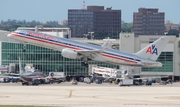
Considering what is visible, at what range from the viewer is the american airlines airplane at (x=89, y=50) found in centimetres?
13088

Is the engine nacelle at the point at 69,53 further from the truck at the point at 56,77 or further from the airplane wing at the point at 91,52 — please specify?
the truck at the point at 56,77

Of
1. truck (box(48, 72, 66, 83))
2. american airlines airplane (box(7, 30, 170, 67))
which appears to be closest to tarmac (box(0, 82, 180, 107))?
american airlines airplane (box(7, 30, 170, 67))

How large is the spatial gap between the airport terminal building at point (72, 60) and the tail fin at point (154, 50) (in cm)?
1106

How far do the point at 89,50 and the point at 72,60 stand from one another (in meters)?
22.2

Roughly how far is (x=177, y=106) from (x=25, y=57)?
283 ft

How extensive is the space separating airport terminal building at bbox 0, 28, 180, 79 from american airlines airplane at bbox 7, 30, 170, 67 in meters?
11.9

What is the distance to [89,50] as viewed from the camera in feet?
449

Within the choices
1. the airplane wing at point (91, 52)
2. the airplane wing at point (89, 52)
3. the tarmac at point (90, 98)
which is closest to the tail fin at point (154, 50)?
the airplane wing at point (91, 52)

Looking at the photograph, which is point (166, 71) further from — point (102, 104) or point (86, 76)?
point (102, 104)

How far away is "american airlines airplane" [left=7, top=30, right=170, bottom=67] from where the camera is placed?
130875 mm

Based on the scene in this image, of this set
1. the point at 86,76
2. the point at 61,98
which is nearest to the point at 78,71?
the point at 86,76

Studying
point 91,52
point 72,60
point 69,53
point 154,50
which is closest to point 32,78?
point 69,53

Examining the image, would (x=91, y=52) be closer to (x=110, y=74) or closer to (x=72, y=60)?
(x=110, y=74)

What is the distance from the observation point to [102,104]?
80438 mm
